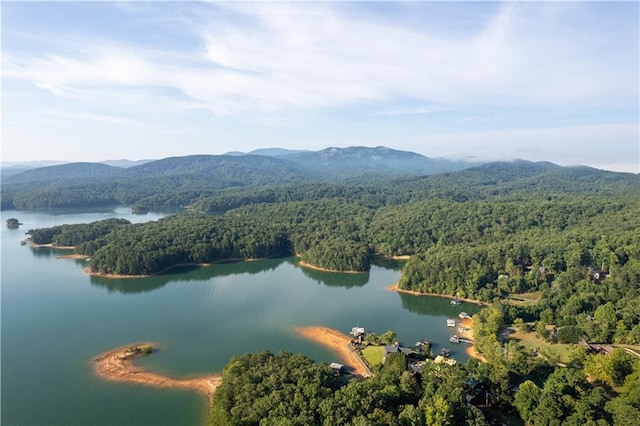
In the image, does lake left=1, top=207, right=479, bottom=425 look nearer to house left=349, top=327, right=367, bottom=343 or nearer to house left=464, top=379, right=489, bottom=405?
house left=349, top=327, right=367, bottom=343

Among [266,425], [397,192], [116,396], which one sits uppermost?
[397,192]

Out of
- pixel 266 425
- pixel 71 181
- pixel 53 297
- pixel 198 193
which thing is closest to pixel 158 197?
pixel 198 193

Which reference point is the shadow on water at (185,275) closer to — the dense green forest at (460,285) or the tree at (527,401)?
the dense green forest at (460,285)

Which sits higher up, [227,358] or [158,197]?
[158,197]

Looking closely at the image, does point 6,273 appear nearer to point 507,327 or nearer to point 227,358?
point 227,358

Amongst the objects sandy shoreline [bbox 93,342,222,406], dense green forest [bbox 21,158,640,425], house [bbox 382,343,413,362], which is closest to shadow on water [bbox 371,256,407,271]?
dense green forest [bbox 21,158,640,425]

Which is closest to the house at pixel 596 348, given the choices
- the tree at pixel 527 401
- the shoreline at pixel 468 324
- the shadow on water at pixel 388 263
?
the shoreline at pixel 468 324

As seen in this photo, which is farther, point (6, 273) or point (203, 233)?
point (203, 233)

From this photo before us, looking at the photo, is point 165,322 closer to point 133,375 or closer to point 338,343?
point 133,375
